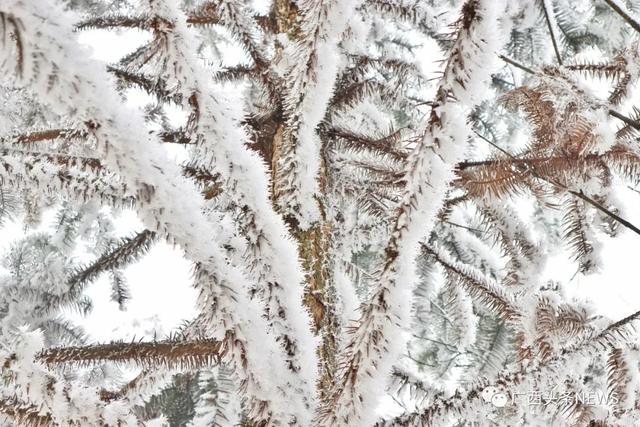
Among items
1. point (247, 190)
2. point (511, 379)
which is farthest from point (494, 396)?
point (247, 190)

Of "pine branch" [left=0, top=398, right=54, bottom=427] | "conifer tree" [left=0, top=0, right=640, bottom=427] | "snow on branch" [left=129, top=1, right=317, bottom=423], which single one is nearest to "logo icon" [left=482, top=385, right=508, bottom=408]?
"conifer tree" [left=0, top=0, right=640, bottom=427]

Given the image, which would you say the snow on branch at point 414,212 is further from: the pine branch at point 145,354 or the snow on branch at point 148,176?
the pine branch at point 145,354

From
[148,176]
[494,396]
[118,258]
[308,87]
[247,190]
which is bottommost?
[494,396]

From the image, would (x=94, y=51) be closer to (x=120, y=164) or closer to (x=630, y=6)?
(x=120, y=164)

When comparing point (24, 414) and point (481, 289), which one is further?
point (481, 289)

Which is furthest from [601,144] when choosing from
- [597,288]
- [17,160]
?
[597,288]

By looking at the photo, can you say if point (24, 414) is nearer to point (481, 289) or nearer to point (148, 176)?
point (148, 176)
